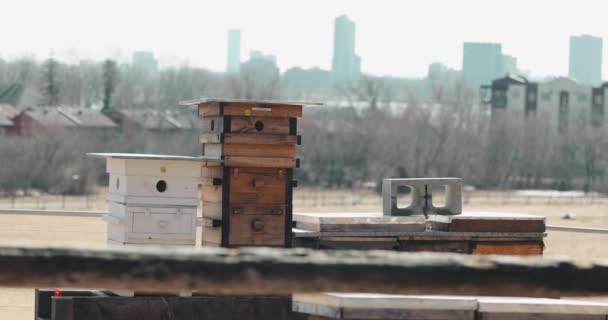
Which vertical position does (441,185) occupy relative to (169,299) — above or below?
above

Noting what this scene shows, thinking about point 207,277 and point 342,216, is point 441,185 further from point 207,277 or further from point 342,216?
point 207,277

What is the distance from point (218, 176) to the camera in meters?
13.6

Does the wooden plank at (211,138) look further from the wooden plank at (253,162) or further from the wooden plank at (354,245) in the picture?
the wooden plank at (354,245)

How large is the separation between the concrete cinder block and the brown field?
7.23 feet

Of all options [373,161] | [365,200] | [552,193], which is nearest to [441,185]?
[365,200]

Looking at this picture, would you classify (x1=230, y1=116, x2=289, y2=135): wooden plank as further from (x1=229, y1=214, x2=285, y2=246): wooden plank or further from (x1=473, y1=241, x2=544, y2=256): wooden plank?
(x1=473, y1=241, x2=544, y2=256): wooden plank

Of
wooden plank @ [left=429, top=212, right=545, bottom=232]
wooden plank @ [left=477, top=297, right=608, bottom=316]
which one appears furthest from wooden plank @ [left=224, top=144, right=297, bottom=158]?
wooden plank @ [left=477, top=297, right=608, bottom=316]

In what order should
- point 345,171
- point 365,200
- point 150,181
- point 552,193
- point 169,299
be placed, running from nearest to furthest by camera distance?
point 169,299 → point 150,181 → point 365,200 → point 552,193 → point 345,171

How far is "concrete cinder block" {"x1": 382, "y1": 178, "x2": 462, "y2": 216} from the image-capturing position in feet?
48.5

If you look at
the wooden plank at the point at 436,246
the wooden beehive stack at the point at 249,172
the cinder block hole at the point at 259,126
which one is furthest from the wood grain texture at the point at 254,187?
the wooden plank at the point at 436,246

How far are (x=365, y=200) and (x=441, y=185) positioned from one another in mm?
51218

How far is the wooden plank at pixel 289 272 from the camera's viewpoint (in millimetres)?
2447

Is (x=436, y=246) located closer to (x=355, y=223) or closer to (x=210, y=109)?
(x=355, y=223)

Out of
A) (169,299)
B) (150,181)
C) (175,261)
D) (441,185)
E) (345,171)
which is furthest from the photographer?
(345,171)
